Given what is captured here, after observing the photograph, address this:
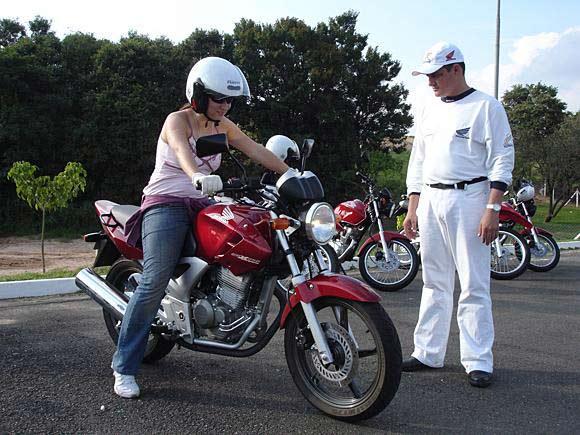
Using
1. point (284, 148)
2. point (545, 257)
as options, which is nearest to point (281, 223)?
point (284, 148)

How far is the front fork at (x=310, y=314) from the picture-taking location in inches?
123

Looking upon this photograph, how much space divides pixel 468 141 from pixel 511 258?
4.70 m

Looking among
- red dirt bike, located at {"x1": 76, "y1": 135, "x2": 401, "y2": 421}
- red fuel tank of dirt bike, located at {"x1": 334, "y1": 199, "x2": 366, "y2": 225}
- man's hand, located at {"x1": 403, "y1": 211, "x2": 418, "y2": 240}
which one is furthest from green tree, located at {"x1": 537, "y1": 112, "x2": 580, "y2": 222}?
red dirt bike, located at {"x1": 76, "y1": 135, "x2": 401, "y2": 421}

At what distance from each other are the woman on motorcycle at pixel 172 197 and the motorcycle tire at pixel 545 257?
6.06 meters

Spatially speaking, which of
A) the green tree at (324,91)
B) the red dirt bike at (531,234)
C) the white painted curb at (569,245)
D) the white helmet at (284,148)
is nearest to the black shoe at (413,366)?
the white helmet at (284,148)

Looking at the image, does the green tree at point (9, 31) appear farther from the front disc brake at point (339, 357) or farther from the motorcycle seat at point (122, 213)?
the front disc brake at point (339, 357)

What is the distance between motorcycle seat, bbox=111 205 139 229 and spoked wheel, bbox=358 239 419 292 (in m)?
3.88

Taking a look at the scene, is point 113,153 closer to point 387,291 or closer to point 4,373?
point 387,291

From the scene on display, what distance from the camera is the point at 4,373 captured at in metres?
3.88

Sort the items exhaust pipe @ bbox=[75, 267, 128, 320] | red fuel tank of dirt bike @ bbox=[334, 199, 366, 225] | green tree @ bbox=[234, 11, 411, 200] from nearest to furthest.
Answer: exhaust pipe @ bbox=[75, 267, 128, 320], red fuel tank of dirt bike @ bbox=[334, 199, 366, 225], green tree @ bbox=[234, 11, 411, 200]

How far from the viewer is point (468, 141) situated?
3.80m

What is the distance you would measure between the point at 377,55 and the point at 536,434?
27.8 m

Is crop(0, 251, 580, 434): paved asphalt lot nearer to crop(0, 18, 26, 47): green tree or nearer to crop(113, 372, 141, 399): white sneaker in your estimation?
crop(113, 372, 141, 399): white sneaker

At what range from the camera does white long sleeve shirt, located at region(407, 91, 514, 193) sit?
3709mm
